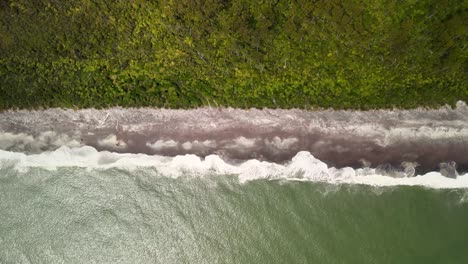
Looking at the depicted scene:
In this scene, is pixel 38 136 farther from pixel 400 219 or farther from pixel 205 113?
pixel 400 219

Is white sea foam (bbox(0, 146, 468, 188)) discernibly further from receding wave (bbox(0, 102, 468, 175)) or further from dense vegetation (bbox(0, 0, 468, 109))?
dense vegetation (bbox(0, 0, 468, 109))

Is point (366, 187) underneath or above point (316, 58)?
underneath

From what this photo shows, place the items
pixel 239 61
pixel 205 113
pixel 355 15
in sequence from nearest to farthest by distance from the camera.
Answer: pixel 355 15, pixel 239 61, pixel 205 113

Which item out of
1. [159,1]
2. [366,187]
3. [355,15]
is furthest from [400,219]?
[159,1]

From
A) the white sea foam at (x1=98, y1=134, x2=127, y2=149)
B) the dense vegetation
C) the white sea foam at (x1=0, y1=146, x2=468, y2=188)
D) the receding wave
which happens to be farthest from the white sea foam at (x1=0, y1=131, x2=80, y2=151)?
the dense vegetation

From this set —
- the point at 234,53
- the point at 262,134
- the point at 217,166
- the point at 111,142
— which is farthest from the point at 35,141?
the point at 262,134
